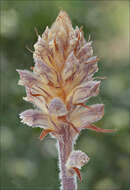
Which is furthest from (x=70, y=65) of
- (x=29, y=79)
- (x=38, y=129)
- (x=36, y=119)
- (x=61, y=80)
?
(x=38, y=129)

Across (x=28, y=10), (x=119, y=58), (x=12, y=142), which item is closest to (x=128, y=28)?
(x=119, y=58)

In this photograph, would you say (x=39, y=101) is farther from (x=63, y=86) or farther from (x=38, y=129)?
(x=38, y=129)

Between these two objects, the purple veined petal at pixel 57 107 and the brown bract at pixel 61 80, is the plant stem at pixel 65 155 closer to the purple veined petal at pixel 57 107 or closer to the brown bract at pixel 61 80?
the brown bract at pixel 61 80

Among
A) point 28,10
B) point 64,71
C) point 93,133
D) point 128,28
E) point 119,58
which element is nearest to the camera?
point 64,71

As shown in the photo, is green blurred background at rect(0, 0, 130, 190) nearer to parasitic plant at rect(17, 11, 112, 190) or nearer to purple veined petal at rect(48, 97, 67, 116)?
parasitic plant at rect(17, 11, 112, 190)

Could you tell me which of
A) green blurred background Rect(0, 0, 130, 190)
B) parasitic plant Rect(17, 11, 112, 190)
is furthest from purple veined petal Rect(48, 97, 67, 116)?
green blurred background Rect(0, 0, 130, 190)

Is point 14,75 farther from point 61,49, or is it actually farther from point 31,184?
point 61,49
